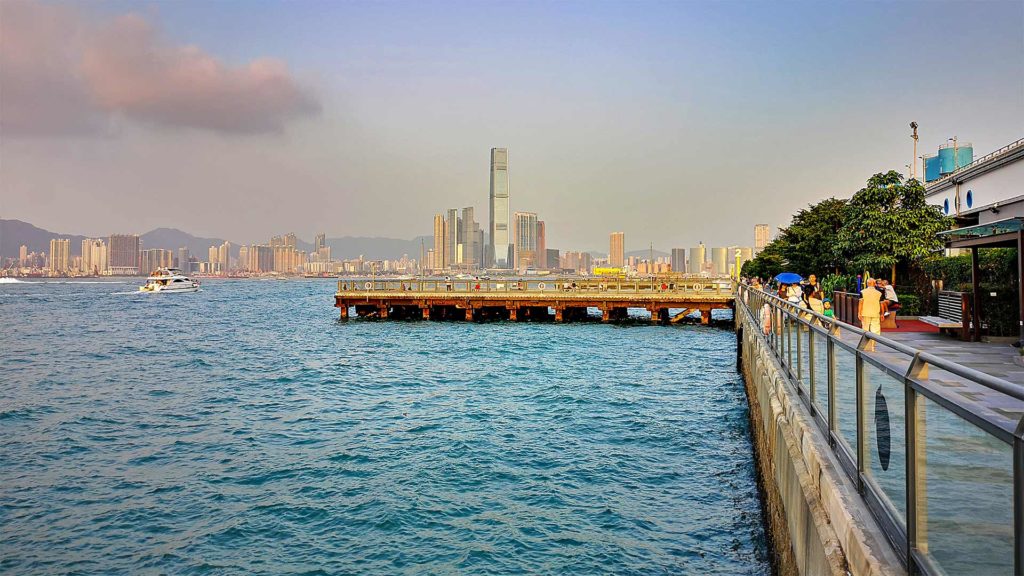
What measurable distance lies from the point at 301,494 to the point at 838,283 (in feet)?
107

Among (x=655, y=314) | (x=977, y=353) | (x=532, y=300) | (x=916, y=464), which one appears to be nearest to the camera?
(x=916, y=464)

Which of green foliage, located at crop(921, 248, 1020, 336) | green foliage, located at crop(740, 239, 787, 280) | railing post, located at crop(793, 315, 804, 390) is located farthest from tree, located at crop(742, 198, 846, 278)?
railing post, located at crop(793, 315, 804, 390)

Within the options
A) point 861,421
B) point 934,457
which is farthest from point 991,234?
point 934,457

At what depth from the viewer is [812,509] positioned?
523cm

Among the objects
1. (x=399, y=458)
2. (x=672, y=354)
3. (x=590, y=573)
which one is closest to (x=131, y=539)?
(x=399, y=458)

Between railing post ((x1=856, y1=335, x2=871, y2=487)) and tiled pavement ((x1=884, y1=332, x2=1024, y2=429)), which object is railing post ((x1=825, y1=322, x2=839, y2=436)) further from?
tiled pavement ((x1=884, y1=332, x2=1024, y2=429))

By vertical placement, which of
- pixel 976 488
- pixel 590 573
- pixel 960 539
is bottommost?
pixel 590 573

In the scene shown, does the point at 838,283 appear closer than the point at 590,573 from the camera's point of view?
No

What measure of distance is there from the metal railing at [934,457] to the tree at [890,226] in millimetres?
27593

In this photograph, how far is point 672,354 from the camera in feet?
103

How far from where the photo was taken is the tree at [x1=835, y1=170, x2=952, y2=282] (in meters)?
29.4

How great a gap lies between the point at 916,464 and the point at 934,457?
240mm

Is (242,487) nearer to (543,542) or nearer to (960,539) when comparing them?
(543,542)

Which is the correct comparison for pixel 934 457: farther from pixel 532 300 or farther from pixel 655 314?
pixel 655 314
